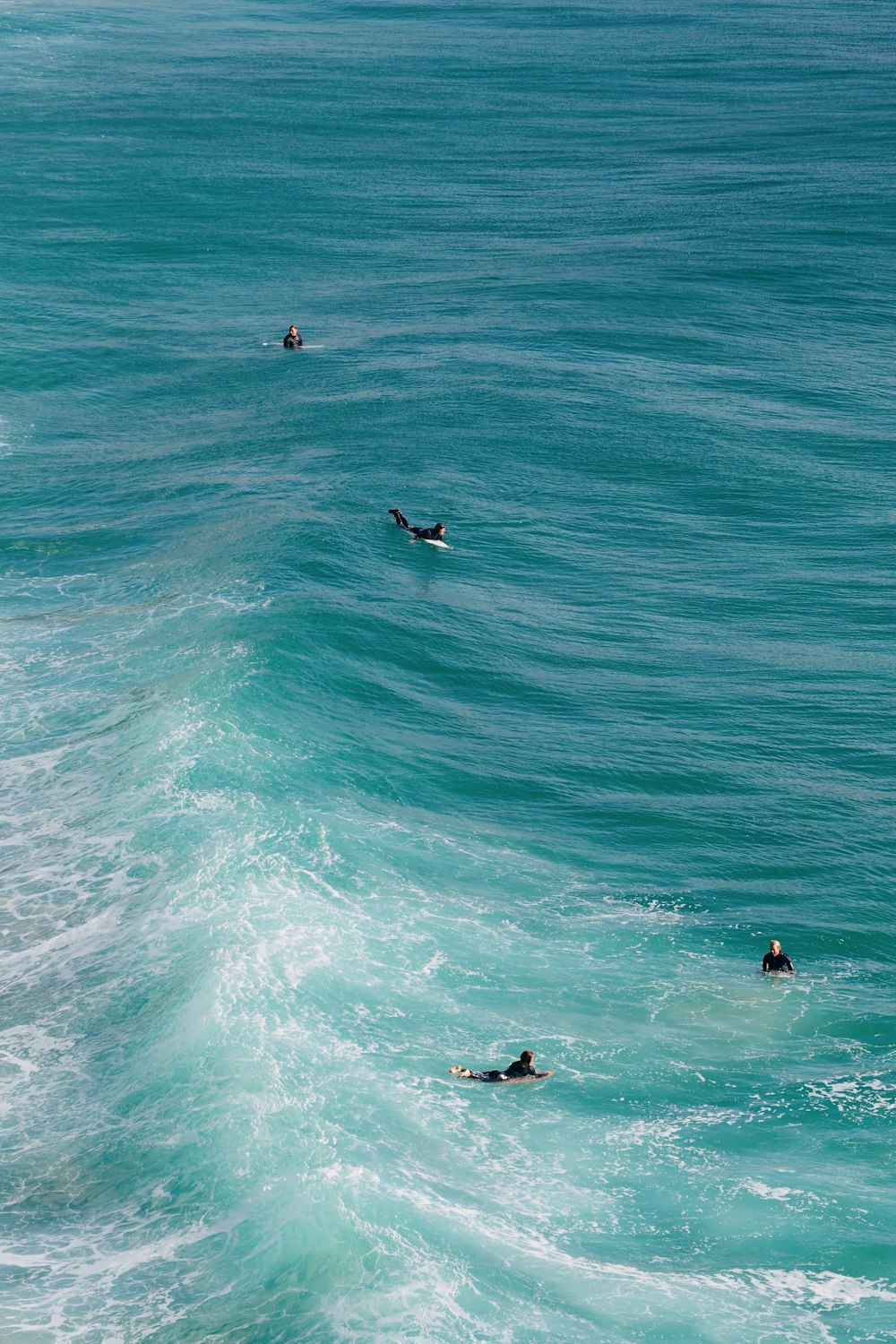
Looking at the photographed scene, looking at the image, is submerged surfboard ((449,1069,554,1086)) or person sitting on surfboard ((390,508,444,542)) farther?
person sitting on surfboard ((390,508,444,542))

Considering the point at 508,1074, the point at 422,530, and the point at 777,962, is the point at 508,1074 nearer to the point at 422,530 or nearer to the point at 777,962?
the point at 777,962

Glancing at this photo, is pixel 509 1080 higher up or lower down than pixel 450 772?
lower down

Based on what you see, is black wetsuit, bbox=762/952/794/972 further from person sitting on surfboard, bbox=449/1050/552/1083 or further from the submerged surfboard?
person sitting on surfboard, bbox=449/1050/552/1083

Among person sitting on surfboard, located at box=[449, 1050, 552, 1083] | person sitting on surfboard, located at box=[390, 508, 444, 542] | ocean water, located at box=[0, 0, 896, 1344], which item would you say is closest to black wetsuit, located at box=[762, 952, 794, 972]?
ocean water, located at box=[0, 0, 896, 1344]

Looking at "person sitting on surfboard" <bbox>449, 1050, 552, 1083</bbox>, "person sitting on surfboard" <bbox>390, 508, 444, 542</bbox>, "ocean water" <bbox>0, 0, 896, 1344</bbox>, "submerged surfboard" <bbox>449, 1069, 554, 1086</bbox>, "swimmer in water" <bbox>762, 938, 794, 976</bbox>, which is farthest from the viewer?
"person sitting on surfboard" <bbox>390, 508, 444, 542</bbox>

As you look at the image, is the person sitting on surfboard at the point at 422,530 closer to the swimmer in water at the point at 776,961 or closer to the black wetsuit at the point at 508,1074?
the swimmer in water at the point at 776,961

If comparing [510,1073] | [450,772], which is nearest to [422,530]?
[450,772]

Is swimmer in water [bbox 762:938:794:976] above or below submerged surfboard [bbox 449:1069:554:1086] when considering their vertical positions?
above
